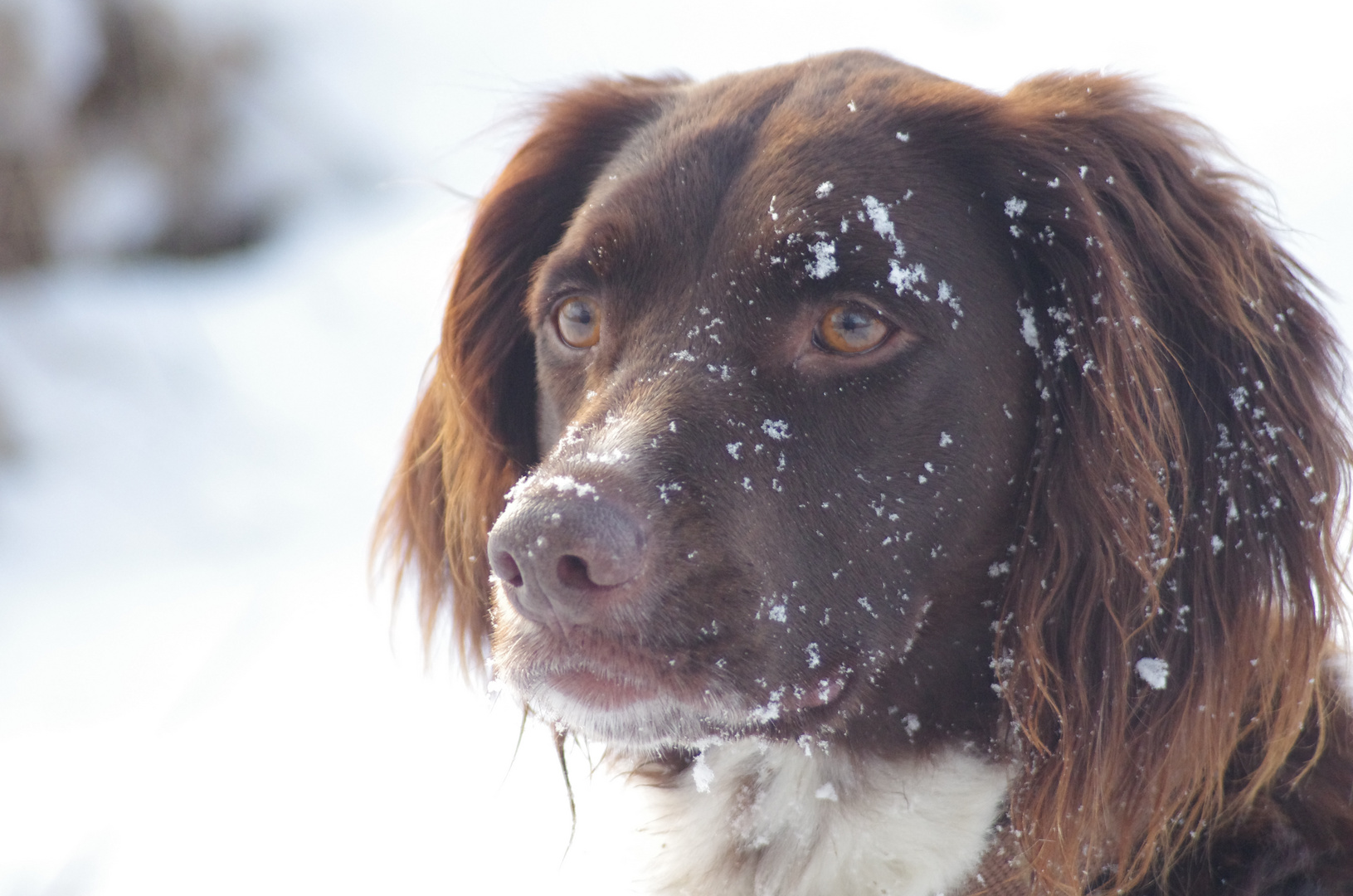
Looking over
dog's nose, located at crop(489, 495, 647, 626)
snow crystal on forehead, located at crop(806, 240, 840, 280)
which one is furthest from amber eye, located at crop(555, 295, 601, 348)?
dog's nose, located at crop(489, 495, 647, 626)

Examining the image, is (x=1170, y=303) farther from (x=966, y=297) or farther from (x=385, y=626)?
Result: (x=385, y=626)

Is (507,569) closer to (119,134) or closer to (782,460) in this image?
(782,460)

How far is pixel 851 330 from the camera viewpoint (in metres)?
2.07

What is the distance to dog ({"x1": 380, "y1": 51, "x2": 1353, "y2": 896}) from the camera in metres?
2.01

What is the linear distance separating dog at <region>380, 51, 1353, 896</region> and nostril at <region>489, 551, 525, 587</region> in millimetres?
18

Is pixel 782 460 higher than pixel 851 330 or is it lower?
lower

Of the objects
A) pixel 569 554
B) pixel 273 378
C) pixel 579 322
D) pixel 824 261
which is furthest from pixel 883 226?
pixel 273 378

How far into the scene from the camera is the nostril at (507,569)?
74.4 inches

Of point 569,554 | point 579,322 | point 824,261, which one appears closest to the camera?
point 569,554

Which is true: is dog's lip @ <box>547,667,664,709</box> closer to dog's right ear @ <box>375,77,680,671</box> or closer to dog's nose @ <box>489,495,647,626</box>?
dog's nose @ <box>489,495,647,626</box>

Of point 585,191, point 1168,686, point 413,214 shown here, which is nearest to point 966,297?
point 1168,686

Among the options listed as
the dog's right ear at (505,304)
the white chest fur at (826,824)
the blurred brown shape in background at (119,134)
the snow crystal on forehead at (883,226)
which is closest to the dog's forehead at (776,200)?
the snow crystal on forehead at (883,226)

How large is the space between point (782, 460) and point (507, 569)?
1.56 ft

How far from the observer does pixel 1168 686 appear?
6.90ft
